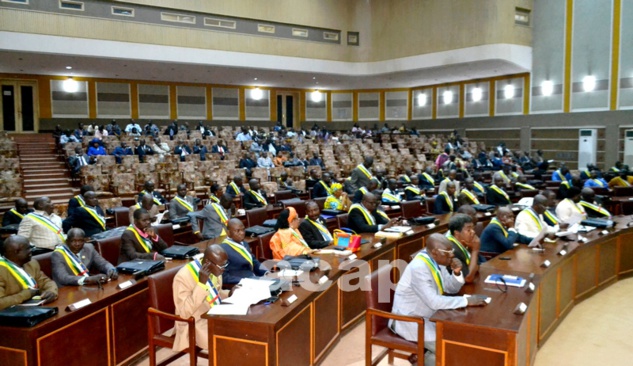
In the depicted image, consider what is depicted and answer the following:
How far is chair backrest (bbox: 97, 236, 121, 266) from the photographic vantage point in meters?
4.92

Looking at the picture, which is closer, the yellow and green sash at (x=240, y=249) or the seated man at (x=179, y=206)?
the yellow and green sash at (x=240, y=249)

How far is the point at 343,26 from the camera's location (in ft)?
67.1

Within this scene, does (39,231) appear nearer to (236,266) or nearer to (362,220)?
(236,266)

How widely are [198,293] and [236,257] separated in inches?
32.0

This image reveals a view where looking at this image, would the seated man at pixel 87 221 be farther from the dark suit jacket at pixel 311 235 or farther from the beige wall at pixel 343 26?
the beige wall at pixel 343 26

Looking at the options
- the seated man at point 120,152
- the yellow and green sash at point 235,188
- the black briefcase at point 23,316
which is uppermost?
the seated man at point 120,152

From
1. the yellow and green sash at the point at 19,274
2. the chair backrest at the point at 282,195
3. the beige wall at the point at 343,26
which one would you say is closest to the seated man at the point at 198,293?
the yellow and green sash at the point at 19,274

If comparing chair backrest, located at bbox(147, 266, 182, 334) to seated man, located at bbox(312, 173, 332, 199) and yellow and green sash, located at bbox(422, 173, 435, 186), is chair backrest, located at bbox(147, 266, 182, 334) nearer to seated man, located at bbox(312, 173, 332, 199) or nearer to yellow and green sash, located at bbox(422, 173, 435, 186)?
seated man, located at bbox(312, 173, 332, 199)

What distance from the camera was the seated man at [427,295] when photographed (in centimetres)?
340

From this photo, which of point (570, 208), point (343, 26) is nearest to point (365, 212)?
point (570, 208)

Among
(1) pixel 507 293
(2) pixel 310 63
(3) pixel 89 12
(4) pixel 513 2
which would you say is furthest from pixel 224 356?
(4) pixel 513 2

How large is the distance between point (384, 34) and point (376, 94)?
5460mm

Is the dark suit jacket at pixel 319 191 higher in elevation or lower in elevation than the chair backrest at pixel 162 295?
higher

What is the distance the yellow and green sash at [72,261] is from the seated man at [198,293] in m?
1.11
